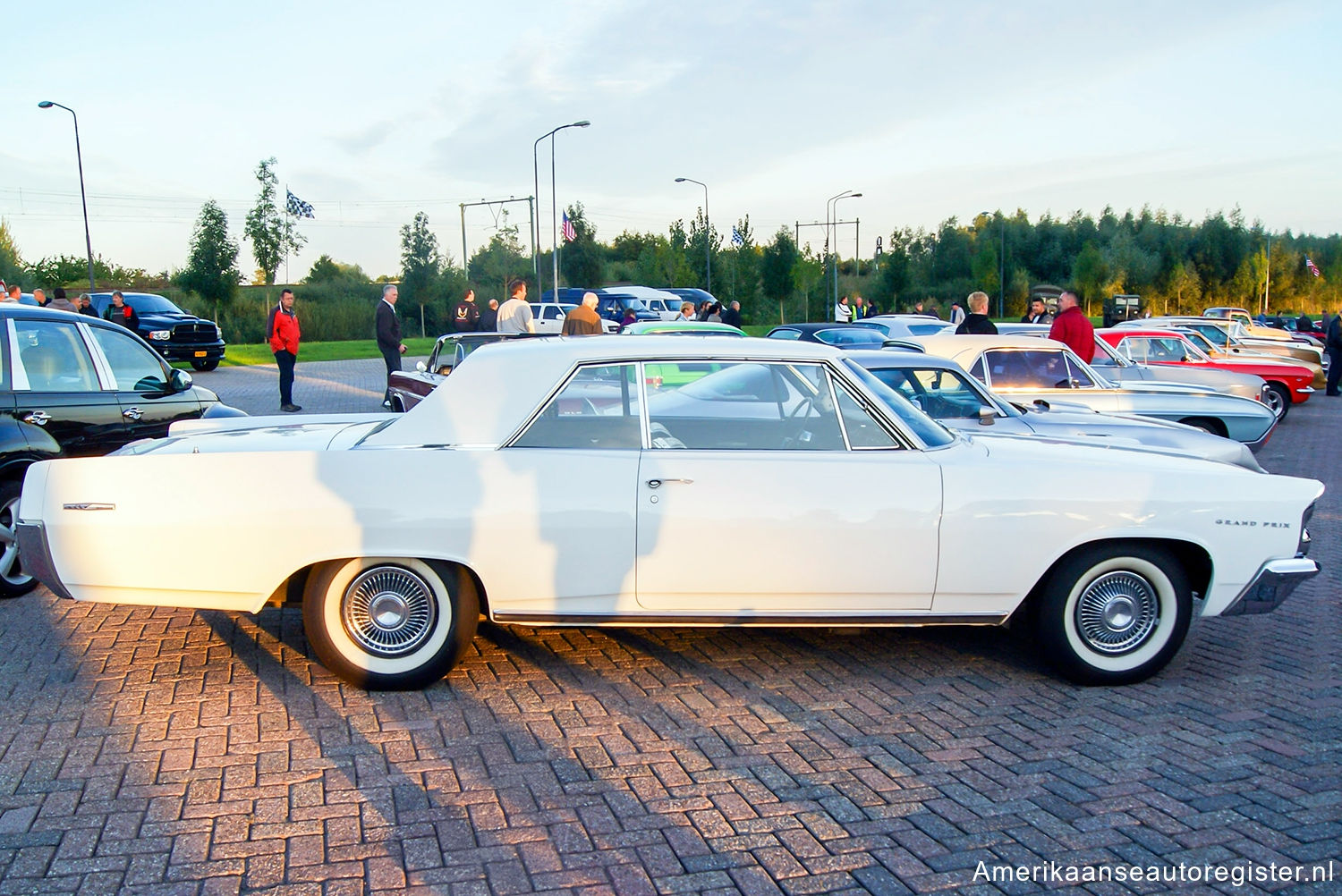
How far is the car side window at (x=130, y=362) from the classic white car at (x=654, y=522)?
2.81 metres

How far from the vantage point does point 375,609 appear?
4391 mm

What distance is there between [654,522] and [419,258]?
54.6 m

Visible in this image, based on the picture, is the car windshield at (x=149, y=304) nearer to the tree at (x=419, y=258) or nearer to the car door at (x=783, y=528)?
the car door at (x=783, y=528)

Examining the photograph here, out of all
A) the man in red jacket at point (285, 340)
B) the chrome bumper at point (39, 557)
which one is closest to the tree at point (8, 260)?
the man in red jacket at point (285, 340)

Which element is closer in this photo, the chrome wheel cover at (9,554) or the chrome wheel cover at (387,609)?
the chrome wheel cover at (387,609)

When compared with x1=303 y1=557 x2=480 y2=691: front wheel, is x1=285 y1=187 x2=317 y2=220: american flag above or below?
above

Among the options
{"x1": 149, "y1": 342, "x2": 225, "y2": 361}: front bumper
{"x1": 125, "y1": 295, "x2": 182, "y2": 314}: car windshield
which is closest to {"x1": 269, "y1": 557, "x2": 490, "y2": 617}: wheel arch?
{"x1": 149, "y1": 342, "x2": 225, "y2": 361}: front bumper

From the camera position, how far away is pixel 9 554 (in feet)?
19.3

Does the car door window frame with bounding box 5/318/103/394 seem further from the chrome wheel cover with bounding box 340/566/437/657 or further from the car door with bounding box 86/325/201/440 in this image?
the chrome wheel cover with bounding box 340/566/437/657

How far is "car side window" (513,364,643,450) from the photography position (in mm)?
4465

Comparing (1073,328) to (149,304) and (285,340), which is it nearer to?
(285,340)

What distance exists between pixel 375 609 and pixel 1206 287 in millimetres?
72522

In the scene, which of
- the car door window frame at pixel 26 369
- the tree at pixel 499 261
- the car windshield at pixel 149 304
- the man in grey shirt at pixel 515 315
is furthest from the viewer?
the tree at pixel 499 261

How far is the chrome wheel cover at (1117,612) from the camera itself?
4.55 meters
